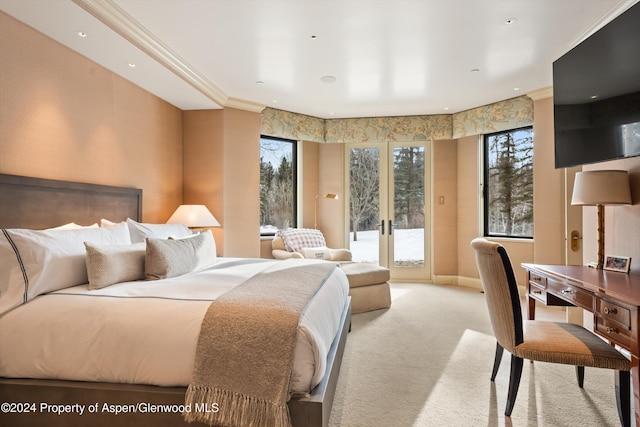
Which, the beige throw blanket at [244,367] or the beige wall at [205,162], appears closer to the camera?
the beige throw blanket at [244,367]

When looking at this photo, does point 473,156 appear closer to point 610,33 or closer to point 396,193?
point 396,193

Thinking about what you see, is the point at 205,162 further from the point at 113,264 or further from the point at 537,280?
the point at 537,280

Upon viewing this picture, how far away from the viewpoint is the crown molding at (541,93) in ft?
14.5

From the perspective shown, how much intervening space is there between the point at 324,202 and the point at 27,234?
180 inches

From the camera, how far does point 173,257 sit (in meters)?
2.56

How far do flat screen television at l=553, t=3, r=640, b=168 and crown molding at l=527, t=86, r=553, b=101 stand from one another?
1835 mm

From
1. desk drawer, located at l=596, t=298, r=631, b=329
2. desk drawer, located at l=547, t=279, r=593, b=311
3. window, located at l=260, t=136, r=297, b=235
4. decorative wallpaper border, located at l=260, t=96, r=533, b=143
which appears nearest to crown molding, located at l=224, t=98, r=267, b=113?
decorative wallpaper border, located at l=260, t=96, r=533, b=143

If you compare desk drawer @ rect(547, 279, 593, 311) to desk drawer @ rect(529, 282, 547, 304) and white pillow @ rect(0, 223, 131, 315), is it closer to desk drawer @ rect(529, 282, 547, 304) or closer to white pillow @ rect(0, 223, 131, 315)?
desk drawer @ rect(529, 282, 547, 304)

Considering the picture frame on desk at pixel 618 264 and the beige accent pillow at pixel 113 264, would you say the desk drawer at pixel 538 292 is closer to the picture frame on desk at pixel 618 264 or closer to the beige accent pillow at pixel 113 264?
the picture frame on desk at pixel 618 264

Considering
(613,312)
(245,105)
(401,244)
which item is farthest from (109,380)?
(401,244)

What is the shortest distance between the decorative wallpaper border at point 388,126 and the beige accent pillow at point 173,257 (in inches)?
109

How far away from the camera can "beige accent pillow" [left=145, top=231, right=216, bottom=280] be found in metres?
2.45

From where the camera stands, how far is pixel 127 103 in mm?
3715

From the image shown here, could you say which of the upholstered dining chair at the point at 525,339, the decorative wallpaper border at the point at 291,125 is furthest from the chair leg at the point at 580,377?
the decorative wallpaper border at the point at 291,125
